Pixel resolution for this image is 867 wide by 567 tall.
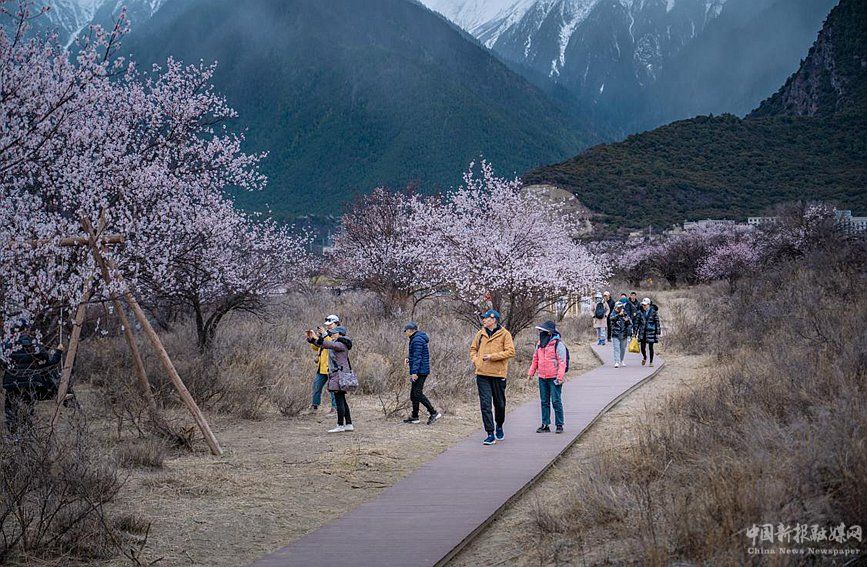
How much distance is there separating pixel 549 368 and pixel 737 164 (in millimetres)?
71916

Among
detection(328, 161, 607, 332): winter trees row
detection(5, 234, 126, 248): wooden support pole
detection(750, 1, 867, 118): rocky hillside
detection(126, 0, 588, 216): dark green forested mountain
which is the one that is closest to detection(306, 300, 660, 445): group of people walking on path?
detection(5, 234, 126, 248): wooden support pole

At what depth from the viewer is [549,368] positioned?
463 inches

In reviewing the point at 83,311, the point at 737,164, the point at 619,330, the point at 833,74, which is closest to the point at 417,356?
the point at 83,311

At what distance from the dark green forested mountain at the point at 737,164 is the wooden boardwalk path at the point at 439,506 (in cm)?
5883

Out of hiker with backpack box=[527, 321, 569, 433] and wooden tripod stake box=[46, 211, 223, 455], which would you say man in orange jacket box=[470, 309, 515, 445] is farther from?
wooden tripod stake box=[46, 211, 223, 455]

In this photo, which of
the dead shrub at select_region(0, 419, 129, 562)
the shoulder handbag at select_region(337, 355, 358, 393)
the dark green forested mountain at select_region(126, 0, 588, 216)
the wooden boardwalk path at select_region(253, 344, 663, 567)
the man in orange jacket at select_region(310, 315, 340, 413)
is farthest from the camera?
the dark green forested mountain at select_region(126, 0, 588, 216)

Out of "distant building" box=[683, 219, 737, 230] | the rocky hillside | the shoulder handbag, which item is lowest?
the shoulder handbag

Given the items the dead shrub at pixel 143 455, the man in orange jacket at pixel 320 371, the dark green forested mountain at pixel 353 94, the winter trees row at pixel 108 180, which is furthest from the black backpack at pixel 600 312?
the dark green forested mountain at pixel 353 94

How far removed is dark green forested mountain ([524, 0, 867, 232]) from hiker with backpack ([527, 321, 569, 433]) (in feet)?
189

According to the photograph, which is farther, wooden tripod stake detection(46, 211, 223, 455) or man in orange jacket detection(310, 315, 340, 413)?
man in orange jacket detection(310, 315, 340, 413)

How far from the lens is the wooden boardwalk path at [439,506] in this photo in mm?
6574

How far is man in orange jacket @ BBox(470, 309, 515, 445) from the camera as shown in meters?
11.2

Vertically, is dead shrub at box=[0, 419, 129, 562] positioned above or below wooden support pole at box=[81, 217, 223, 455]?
below

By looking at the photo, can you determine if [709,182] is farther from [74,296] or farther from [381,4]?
[381,4]
